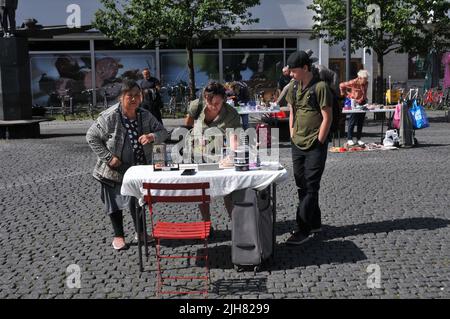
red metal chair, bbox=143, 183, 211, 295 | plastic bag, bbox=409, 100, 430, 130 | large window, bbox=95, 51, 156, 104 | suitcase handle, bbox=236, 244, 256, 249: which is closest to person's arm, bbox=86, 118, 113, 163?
red metal chair, bbox=143, 183, 211, 295

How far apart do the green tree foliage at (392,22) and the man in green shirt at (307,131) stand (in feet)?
49.1

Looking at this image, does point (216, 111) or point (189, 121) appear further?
point (189, 121)

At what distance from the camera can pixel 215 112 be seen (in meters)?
6.21

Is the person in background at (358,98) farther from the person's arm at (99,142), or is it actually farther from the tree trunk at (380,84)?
the person's arm at (99,142)

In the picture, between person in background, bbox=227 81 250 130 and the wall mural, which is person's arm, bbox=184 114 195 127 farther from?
the wall mural

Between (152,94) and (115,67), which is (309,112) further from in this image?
(115,67)

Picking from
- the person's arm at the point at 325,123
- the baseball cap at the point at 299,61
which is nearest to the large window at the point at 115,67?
the baseball cap at the point at 299,61

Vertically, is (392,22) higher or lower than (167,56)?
higher

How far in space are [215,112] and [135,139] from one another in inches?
33.1

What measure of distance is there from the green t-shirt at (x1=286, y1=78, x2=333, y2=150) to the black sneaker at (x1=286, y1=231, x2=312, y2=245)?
2.85ft

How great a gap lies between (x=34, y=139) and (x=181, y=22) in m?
6.05

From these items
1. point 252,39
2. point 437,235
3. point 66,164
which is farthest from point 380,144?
point 252,39

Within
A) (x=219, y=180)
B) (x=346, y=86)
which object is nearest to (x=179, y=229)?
(x=219, y=180)
